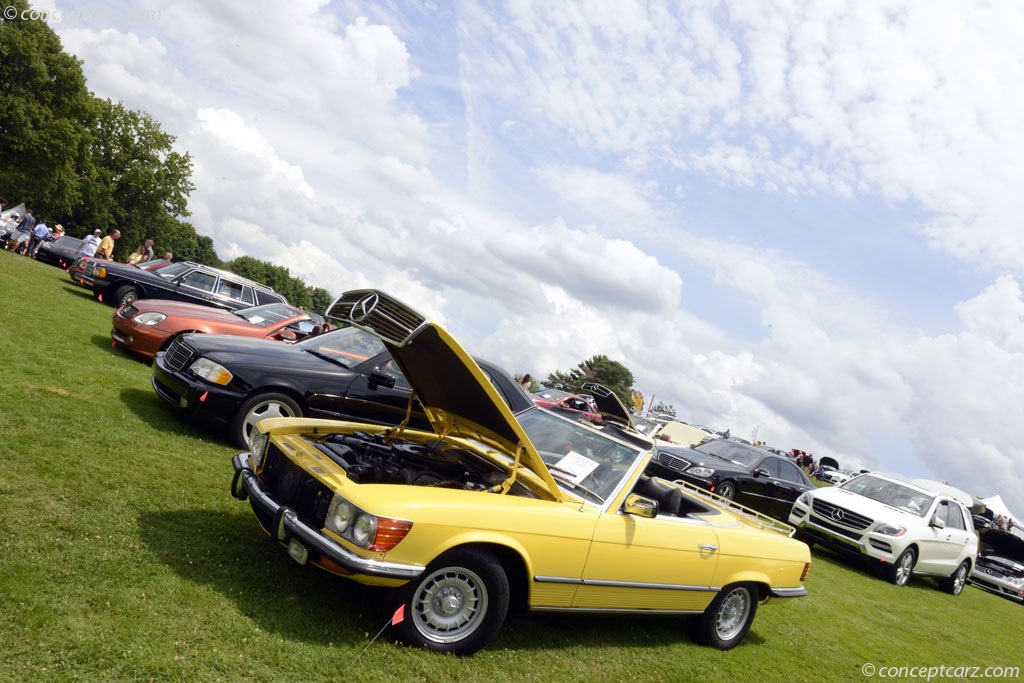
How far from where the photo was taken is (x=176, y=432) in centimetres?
712

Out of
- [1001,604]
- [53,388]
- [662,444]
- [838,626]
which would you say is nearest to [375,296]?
[53,388]

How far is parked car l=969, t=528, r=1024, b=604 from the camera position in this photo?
16.2 meters

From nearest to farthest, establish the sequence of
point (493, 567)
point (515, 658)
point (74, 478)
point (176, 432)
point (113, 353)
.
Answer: point (493, 567)
point (515, 658)
point (74, 478)
point (176, 432)
point (113, 353)

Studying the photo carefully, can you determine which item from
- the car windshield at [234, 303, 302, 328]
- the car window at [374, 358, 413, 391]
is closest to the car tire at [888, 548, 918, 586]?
the car window at [374, 358, 413, 391]

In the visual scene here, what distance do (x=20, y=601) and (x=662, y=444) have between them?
495 inches

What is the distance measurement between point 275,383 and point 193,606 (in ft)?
11.7

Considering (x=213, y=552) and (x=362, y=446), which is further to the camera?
(x=362, y=446)

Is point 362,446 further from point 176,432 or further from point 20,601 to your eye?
point 176,432

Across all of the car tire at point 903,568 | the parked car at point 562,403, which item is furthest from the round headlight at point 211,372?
the parked car at point 562,403

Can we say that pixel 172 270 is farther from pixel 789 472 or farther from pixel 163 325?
pixel 789 472

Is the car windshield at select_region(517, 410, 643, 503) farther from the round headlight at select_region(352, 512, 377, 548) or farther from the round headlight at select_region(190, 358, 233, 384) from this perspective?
the round headlight at select_region(190, 358, 233, 384)

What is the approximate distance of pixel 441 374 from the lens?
15.4 feet

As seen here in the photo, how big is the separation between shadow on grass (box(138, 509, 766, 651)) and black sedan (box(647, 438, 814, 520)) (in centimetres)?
830

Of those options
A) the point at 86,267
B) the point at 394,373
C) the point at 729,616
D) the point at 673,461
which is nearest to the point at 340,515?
the point at 729,616
